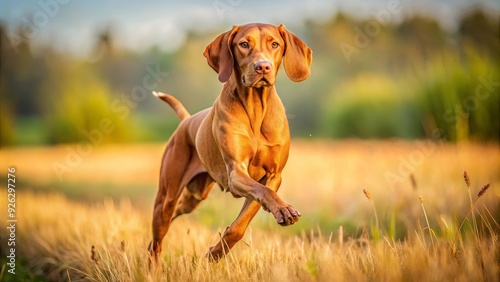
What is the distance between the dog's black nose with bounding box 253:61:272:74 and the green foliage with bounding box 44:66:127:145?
41.7ft

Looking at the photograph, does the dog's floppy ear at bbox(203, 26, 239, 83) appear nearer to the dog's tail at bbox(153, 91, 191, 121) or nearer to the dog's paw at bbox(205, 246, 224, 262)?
the dog's paw at bbox(205, 246, 224, 262)

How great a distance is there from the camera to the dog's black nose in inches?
196

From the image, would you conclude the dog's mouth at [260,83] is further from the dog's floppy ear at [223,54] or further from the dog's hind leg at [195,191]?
the dog's hind leg at [195,191]

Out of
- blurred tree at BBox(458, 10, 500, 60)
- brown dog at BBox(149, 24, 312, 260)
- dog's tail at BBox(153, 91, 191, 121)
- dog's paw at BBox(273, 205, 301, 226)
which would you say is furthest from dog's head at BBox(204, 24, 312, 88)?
blurred tree at BBox(458, 10, 500, 60)

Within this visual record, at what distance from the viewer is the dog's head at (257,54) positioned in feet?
16.6

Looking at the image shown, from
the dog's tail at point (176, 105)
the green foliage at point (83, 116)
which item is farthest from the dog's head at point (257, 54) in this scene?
the green foliage at point (83, 116)

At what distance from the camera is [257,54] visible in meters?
5.10

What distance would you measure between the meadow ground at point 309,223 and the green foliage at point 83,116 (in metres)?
2.19

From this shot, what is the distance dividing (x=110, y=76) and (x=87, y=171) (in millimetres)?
7804

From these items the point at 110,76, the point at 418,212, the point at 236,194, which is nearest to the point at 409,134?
the point at 418,212

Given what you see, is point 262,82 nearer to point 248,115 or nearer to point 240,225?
point 248,115

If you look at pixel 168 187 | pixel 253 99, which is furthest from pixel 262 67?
pixel 168 187

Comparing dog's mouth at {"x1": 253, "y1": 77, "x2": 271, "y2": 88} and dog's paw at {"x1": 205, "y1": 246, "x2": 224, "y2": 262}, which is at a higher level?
dog's mouth at {"x1": 253, "y1": 77, "x2": 271, "y2": 88}

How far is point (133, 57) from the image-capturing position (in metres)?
23.7
